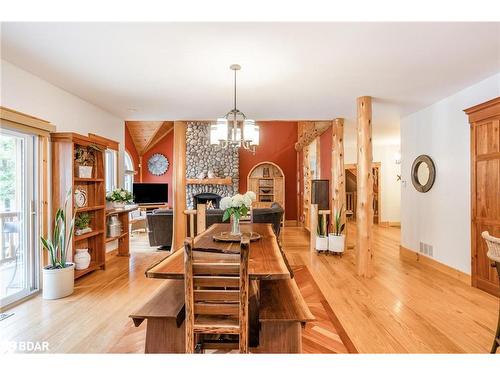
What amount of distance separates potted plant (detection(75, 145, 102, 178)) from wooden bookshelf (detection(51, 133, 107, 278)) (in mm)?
38

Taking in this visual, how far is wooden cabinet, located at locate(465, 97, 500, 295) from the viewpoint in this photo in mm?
3021

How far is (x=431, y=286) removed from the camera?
11.0ft

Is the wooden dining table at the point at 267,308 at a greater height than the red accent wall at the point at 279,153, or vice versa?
the red accent wall at the point at 279,153

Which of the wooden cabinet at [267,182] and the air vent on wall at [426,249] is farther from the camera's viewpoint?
the wooden cabinet at [267,182]

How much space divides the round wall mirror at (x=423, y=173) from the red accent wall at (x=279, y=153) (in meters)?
4.82

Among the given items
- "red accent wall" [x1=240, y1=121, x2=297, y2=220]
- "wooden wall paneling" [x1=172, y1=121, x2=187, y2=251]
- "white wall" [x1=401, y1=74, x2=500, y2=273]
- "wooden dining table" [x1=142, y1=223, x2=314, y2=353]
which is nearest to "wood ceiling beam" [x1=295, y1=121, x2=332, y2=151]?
"red accent wall" [x1=240, y1=121, x2=297, y2=220]

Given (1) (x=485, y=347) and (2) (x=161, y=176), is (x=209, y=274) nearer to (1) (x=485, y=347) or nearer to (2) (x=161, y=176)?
(1) (x=485, y=347)

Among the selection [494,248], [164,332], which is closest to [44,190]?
[164,332]

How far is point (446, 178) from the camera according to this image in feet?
12.8

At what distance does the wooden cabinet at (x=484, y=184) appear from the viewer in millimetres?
3021

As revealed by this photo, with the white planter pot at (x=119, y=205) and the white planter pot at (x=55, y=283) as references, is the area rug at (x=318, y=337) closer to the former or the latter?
the white planter pot at (x=55, y=283)

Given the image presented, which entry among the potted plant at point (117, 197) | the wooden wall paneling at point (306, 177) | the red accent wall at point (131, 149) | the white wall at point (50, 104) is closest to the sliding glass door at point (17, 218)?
the white wall at point (50, 104)

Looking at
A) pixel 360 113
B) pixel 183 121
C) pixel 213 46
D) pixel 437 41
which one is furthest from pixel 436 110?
pixel 183 121

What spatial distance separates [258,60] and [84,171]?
2565 mm
